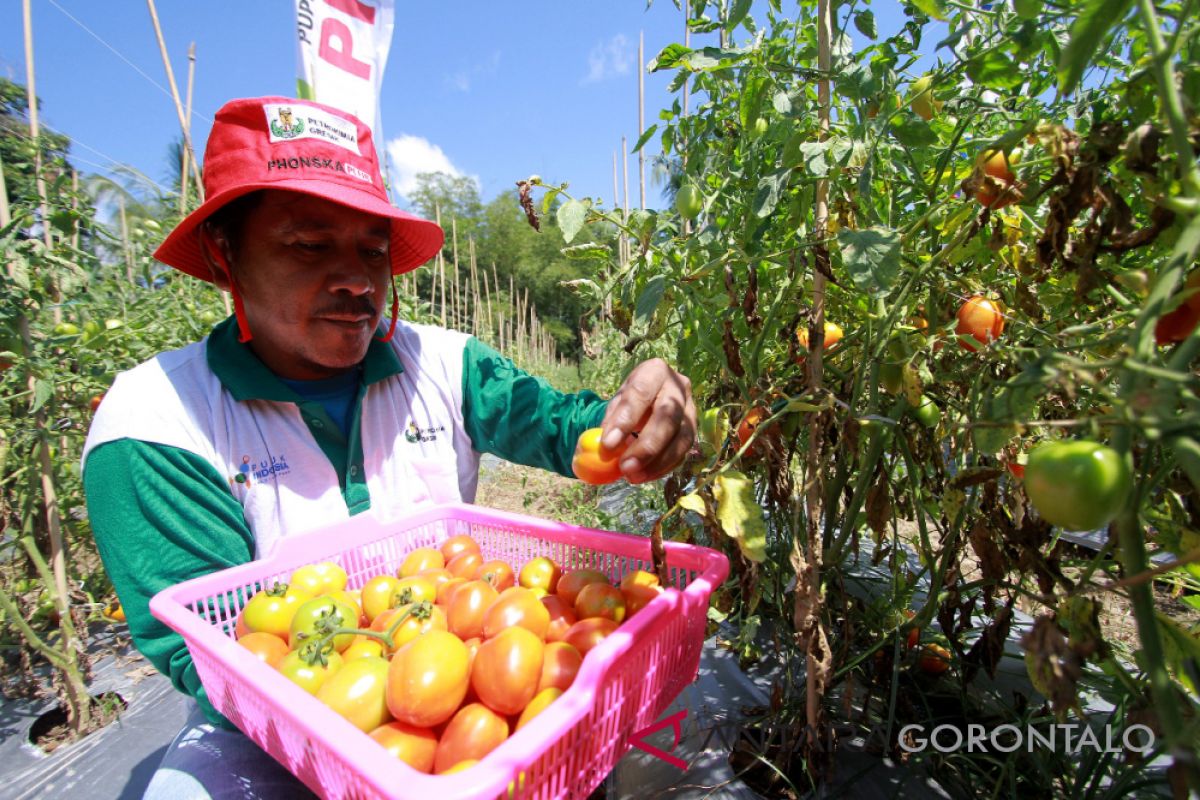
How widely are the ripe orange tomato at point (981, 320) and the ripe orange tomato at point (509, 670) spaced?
0.76 meters

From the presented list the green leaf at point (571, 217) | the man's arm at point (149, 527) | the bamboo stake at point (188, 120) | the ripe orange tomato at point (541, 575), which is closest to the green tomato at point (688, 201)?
the green leaf at point (571, 217)

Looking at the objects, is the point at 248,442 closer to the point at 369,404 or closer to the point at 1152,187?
the point at 369,404

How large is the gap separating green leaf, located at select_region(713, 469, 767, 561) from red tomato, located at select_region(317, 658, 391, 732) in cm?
55

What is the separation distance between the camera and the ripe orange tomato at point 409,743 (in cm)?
80

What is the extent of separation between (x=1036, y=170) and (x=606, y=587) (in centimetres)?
89

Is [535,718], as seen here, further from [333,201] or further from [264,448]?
[333,201]

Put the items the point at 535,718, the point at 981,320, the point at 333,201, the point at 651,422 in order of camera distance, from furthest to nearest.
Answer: the point at 333,201 → the point at 651,422 → the point at 981,320 → the point at 535,718

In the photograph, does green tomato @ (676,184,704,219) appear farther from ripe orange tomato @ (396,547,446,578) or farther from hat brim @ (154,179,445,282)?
Result: ripe orange tomato @ (396,547,446,578)

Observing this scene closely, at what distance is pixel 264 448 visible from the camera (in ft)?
4.38

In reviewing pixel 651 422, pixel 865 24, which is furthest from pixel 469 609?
pixel 865 24

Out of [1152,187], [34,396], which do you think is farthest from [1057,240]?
[34,396]

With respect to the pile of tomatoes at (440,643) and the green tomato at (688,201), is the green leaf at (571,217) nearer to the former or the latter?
the green tomato at (688,201)

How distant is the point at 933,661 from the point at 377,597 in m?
1.14

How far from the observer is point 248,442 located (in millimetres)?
1318
